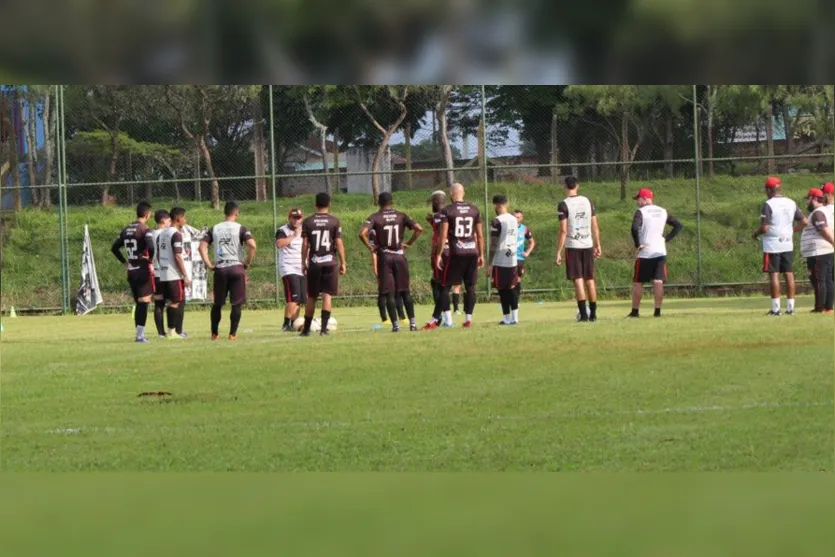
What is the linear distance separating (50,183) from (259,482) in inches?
953

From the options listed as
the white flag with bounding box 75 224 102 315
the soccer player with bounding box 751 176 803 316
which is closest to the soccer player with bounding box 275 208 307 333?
the soccer player with bounding box 751 176 803 316

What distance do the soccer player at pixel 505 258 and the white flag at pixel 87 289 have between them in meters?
13.1

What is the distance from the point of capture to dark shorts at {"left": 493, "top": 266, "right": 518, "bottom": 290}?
58.5 feet

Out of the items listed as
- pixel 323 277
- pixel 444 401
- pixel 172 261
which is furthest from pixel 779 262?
pixel 444 401

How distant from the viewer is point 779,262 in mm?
17547

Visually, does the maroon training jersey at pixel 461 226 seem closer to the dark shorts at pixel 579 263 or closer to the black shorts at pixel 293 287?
the dark shorts at pixel 579 263

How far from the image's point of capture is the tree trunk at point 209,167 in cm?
2953

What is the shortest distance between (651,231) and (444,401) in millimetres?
8915

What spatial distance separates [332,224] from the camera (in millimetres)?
16578

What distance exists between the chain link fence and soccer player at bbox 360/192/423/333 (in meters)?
10.2

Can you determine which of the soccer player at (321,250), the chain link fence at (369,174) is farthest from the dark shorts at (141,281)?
the chain link fence at (369,174)

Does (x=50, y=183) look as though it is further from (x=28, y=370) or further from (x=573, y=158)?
(x=28, y=370)

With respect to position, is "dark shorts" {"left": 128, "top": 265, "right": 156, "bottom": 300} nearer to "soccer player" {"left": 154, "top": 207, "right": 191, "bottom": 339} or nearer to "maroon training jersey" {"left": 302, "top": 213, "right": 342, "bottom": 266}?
"soccer player" {"left": 154, "top": 207, "right": 191, "bottom": 339}

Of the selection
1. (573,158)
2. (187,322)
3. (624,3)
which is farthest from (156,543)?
(573,158)
